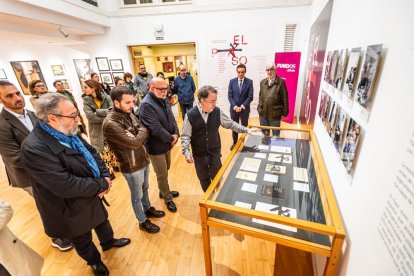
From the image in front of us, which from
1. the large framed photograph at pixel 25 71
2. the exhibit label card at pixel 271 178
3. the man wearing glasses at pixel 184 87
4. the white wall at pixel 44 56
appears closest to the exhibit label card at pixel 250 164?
the exhibit label card at pixel 271 178

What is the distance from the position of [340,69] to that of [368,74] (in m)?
0.58

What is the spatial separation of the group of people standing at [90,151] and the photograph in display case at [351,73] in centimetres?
106

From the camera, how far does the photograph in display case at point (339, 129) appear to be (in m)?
1.34

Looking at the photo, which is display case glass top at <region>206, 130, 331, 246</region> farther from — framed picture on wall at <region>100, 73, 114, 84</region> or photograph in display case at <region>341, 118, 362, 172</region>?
framed picture on wall at <region>100, 73, 114, 84</region>

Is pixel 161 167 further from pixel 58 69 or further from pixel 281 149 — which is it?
pixel 58 69

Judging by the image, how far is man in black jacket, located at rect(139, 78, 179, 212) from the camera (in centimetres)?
223

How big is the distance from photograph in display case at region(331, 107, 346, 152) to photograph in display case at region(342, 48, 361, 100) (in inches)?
5.4

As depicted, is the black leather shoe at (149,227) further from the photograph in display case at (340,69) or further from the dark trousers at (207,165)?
the photograph in display case at (340,69)

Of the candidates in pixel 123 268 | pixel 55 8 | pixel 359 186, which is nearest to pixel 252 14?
pixel 55 8

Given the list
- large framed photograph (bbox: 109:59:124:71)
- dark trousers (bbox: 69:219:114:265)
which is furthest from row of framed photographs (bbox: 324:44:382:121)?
large framed photograph (bbox: 109:59:124:71)

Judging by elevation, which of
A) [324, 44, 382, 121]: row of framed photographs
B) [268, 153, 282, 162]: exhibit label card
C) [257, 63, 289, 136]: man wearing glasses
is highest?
[324, 44, 382, 121]: row of framed photographs

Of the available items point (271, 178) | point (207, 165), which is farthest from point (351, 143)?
point (207, 165)

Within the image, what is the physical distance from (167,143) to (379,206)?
6.59 ft

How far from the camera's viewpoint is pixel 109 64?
20.8 feet
